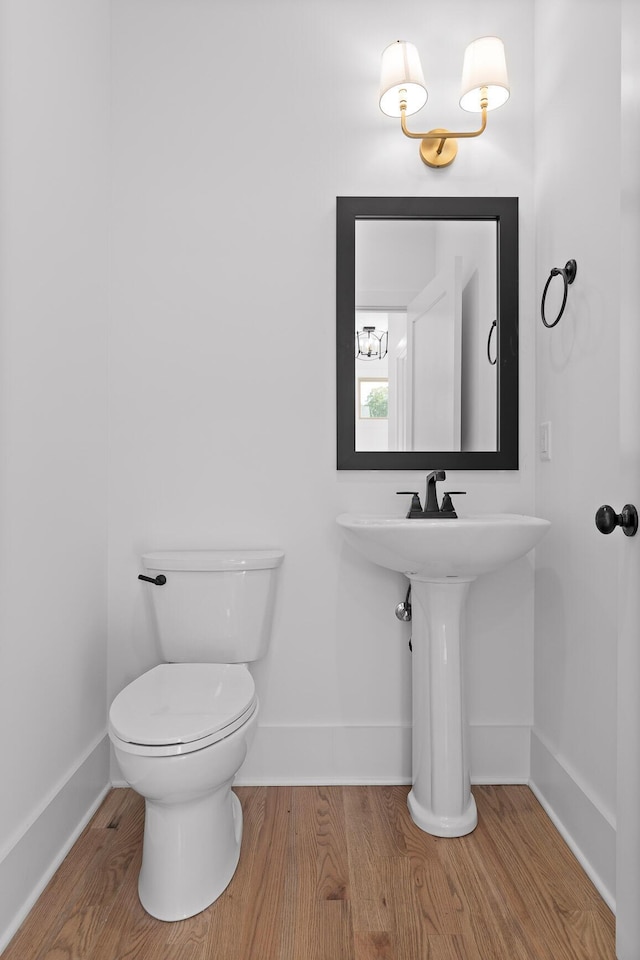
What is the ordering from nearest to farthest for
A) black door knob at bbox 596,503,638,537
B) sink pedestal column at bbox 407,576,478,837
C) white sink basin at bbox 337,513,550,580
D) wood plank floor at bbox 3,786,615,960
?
black door knob at bbox 596,503,638,537 → wood plank floor at bbox 3,786,615,960 → white sink basin at bbox 337,513,550,580 → sink pedestal column at bbox 407,576,478,837

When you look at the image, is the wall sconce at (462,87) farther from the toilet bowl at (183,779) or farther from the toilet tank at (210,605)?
the toilet bowl at (183,779)

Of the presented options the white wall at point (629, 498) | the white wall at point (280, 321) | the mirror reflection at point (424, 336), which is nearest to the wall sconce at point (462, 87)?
the white wall at point (280, 321)

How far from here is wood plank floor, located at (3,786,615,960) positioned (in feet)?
4.13

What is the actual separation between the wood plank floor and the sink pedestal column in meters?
0.05

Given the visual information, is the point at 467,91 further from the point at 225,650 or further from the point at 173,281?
the point at 225,650

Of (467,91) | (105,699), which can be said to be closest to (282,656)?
(105,699)

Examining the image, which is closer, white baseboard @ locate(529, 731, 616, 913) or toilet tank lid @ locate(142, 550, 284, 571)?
white baseboard @ locate(529, 731, 616, 913)

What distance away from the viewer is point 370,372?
76.9 inches

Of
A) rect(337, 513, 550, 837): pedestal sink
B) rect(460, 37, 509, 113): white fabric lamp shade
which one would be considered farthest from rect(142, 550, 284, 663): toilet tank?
rect(460, 37, 509, 113): white fabric lamp shade

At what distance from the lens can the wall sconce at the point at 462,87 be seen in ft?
5.82

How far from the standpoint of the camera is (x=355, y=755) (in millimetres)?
1953

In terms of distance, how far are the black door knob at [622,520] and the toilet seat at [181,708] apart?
855 mm

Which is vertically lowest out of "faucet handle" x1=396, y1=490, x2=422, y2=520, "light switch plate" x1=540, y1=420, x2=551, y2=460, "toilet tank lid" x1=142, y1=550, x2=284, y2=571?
"toilet tank lid" x1=142, y1=550, x2=284, y2=571

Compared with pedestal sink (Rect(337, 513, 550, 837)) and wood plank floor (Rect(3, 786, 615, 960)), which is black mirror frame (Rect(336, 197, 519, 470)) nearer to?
pedestal sink (Rect(337, 513, 550, 837))
